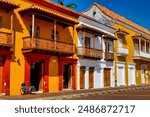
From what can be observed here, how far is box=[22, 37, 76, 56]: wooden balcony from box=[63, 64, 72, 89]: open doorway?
1.97 metres

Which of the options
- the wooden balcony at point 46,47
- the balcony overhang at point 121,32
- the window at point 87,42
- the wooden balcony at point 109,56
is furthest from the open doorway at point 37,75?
the balcony overhang at point 121,32

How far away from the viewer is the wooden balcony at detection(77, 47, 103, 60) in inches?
978

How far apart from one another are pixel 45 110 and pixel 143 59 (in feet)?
114

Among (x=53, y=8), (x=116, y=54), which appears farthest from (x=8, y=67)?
(x=116, y=54)

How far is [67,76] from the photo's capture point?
24.3 meters

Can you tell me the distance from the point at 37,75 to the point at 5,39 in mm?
4729

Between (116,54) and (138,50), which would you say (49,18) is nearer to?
(116,54)

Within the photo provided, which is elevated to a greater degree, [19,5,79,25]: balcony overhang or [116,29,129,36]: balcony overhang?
[116,29,129,36]: balcony overhang

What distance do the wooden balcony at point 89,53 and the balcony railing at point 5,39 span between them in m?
8.57

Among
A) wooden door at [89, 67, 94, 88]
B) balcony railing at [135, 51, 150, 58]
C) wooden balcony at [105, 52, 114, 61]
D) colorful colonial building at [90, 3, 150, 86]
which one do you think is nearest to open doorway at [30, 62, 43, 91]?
wooden door at [89, 67, 94, 88]

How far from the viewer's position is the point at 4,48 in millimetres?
17547

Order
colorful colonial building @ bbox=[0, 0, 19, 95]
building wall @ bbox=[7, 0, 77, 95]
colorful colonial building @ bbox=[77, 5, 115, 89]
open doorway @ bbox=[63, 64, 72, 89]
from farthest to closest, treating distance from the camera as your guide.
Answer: colorful colonial building @ bbox=[77, 5, 115, 89] → open doorway @ bbox=[63, 64, 72, 89] → building wall @ bbox=[7, 0, 77, 95] → colorful colonial building @ bbox=[0, 0, 19, 95]

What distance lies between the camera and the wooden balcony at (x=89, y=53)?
24.8 metres

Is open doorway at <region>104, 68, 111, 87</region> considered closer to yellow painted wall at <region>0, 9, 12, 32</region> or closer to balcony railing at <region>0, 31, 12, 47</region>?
yellow painted wall at <region>0, 9, 12, 32</region>
